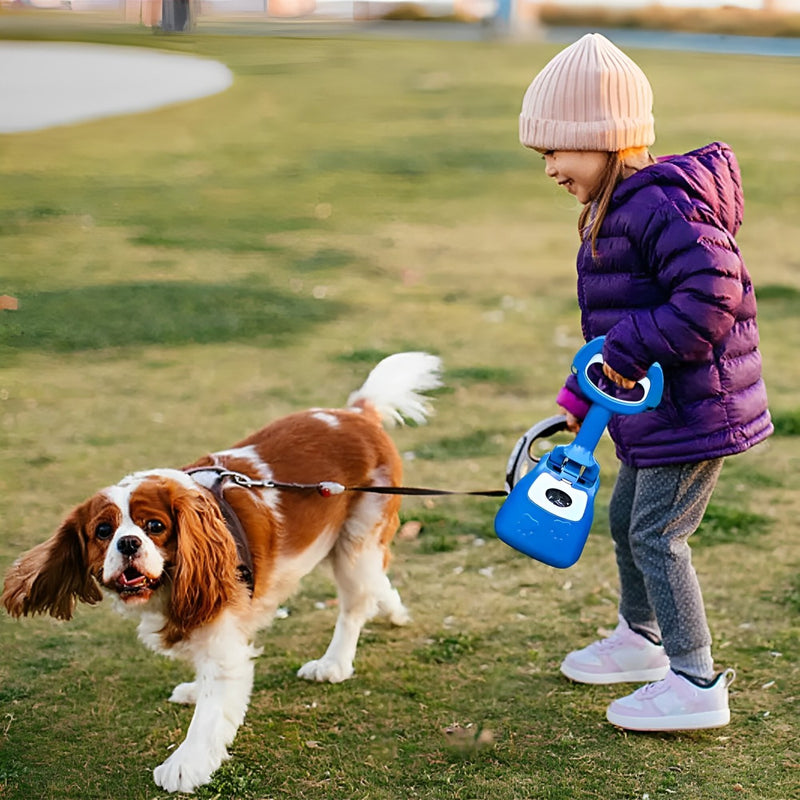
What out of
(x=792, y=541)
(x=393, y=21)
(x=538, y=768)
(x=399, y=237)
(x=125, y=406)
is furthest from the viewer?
(x=393, y=21)

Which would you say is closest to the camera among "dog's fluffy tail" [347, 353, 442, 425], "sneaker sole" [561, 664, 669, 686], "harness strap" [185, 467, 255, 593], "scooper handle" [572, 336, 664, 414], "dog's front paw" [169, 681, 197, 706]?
"scooper handle" [572, 336, 664, 414]

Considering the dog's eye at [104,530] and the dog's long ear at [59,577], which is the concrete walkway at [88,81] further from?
the dog's eye at [104,530]

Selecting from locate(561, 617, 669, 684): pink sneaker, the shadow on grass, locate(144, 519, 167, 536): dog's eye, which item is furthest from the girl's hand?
the shadow on grass

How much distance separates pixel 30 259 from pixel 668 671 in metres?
8.22

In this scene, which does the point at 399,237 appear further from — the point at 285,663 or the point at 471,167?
the point at 285,663

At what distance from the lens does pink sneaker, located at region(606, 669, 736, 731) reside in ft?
12.8

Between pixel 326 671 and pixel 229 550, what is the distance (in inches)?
34.4

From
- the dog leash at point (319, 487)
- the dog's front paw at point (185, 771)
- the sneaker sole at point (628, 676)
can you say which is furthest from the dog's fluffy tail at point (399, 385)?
the dog's front paw at point (185, 771)

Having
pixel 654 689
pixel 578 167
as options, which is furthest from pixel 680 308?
pixel 654 689

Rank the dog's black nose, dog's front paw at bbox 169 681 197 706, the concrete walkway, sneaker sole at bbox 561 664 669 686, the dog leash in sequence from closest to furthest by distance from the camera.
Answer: the dog's black nose, the dog leash, dog's front paw at bbox 169 681 197 706, sneaker sole at bbox 561 664 669 686, the concrete walkway

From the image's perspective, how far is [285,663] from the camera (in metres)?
4.47

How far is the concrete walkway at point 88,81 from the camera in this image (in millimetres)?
16844

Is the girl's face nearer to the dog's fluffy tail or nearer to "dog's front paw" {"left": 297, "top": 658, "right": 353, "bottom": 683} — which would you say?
the dog's fluffy tail

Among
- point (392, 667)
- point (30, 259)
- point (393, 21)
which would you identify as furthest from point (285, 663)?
point (393, 21)
